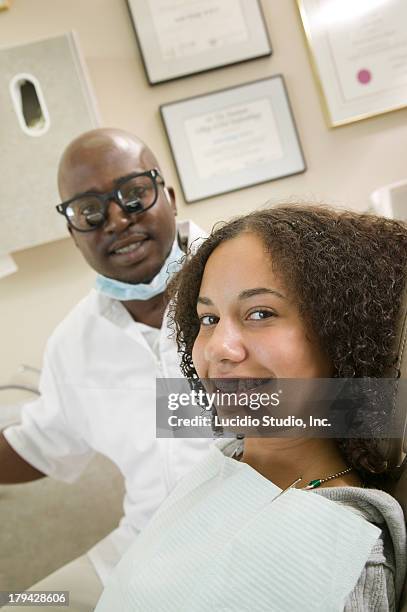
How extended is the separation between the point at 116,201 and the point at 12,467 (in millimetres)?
752

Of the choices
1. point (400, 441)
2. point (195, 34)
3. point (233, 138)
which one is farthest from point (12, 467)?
point (195, 34)

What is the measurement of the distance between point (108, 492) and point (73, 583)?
14.6 inches

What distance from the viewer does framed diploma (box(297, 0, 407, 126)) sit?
264cm

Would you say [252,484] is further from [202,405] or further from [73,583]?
[73,583]

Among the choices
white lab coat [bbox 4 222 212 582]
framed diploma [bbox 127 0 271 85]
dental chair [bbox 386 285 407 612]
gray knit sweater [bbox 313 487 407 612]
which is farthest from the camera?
framed diploma [bbox 127 0 271 85]

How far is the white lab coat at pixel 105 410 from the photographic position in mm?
1468

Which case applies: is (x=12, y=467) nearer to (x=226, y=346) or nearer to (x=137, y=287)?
(x=137, y=287)

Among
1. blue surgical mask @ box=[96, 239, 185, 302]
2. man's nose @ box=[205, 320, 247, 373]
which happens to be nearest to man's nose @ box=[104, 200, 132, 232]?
blue surgical mask @ box=[96, 239, 185, 302]

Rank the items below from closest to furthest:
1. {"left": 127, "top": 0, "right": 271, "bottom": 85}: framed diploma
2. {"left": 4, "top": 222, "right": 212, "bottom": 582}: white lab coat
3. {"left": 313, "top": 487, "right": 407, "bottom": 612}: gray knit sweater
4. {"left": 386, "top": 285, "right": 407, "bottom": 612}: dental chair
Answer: {"left": 313, "top": 487, "right": 407, "bottom": 612}: gray knit sweater < {"left": 386, "top": 285, "right": 407, "bottom": 612}: dental chair < {"left": 4, "top": 222, "right": 212, "bottom": 582}: white lab coat < {"left": 127, "top": 0, "right": 271, "bottom": 85}: framed diploma

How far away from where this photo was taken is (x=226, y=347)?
0.77 meters

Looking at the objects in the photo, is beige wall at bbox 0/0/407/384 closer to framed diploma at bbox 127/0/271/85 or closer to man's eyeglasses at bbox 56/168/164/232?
framed diploma at bbox 127/0/271/85

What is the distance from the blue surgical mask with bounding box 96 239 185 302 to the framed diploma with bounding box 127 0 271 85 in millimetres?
1356

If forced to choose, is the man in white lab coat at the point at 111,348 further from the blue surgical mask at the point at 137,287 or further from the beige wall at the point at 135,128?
the beige wall at the point at 135,128

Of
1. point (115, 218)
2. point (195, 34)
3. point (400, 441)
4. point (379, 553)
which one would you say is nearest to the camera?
point (379, 553)
